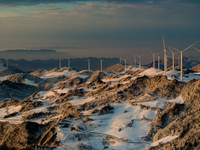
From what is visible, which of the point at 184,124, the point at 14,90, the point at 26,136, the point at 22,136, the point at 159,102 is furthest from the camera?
the point at 14,90

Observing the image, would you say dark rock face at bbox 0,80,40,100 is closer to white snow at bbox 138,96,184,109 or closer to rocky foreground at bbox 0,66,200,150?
rocky foreground at bbox 0,66,200,150

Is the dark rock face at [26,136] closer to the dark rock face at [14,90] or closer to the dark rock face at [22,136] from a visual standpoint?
the dark rock face at [22,136]

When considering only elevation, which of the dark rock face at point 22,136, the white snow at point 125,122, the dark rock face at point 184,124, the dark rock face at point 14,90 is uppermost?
the dark rock face at point 184,124

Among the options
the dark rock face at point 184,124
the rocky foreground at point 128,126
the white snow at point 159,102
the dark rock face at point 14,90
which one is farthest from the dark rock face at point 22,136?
the dark rock face at point 14,90

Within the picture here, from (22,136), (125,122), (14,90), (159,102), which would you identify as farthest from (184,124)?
(14,90)

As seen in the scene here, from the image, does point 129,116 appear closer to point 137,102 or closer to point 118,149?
point 137,102

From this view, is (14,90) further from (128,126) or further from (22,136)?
(128,126)

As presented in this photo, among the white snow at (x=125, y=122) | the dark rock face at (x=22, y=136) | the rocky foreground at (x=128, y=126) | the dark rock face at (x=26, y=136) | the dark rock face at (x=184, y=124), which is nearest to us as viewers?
the dark rock face at (x=184, y=124)

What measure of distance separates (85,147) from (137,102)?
75.8ft

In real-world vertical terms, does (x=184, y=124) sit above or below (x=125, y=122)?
above

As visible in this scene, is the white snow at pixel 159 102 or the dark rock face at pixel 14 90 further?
the dark rock face at pixel 14 90

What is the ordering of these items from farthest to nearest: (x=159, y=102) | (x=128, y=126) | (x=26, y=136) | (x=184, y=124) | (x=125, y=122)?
(x=159, y=102) < (x=125, y=122) < (x=26, y=136) < (x=128, y=126) < (x=184, y=124)

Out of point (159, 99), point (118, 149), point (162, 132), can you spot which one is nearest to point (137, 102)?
point (159, 99)

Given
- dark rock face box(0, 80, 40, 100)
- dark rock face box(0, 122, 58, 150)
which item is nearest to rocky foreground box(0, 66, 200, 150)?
dark rock face box(0, 122, 58, 150)
